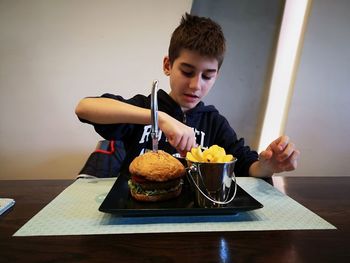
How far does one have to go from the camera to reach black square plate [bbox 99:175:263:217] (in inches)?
19.2

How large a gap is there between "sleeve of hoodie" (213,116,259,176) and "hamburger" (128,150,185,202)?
42 cm

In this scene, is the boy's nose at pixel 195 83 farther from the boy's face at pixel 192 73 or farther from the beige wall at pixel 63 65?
the beige wall at pixel 63 65

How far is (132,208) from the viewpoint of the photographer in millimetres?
510

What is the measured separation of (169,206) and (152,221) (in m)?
0.06

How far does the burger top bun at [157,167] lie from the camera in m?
0.57

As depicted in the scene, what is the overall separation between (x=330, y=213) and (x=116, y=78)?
4.52ft

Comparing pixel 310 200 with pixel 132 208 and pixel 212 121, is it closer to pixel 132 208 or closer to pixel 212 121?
pixel 132 208

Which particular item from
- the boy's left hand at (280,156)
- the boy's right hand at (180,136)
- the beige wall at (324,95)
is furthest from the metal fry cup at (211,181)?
the beige wall at (324,95)

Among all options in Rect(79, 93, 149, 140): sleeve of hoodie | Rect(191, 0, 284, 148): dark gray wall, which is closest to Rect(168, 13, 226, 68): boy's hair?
Rect(79, 93, 149, 140): sleeve of hoodie

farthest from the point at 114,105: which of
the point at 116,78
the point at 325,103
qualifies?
the point at 325,103

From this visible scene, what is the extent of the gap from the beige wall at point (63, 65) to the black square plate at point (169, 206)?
1.14 m

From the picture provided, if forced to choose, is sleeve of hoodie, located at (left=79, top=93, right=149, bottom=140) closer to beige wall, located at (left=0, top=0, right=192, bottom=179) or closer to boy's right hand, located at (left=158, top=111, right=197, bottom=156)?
boy's right hand, located at (left=158, top=111, right=197, bottom=156)

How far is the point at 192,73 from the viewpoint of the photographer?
920mm

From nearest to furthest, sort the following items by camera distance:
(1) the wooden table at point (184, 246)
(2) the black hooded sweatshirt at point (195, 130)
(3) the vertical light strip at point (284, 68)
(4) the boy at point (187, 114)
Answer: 1. (1) the wooden table at point (184, 246)
2. (4) the boy at point (187, 114)
3. (2) the black hooded sweatshirt at point (195, 130)
4. (3) the vertical light strip at point (284, 68)
